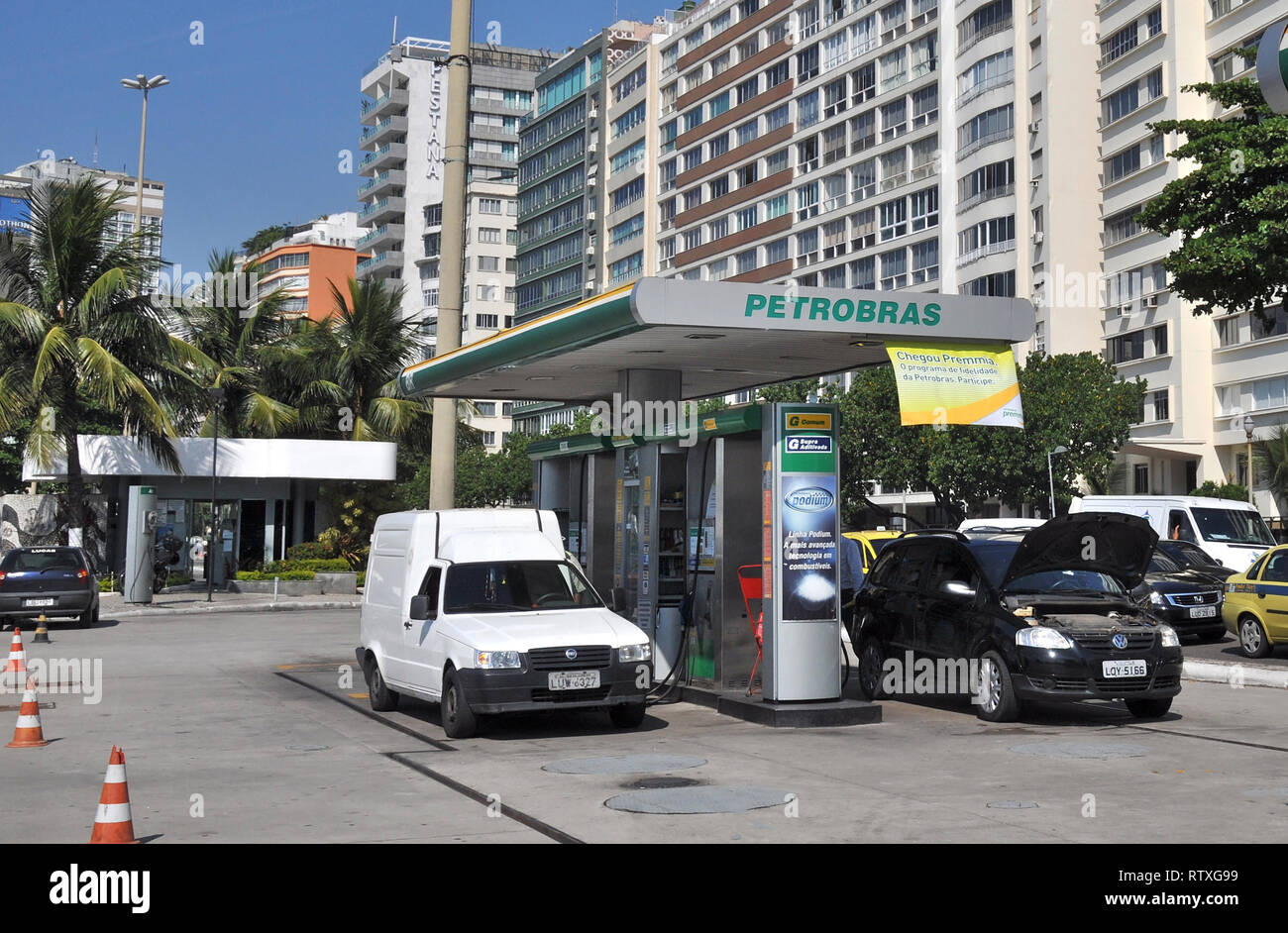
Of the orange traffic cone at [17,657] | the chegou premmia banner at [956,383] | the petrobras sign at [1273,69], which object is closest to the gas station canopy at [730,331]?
the chegou premmia banner at [956,383]

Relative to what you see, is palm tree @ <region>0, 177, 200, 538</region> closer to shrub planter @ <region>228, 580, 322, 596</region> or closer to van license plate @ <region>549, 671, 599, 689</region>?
shrub planter @ <region>228, 580, 322, 596</region>

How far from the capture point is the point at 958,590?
13.7 meters

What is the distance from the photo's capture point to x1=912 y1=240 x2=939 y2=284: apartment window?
71062mm

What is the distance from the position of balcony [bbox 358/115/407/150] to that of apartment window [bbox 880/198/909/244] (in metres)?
62.1

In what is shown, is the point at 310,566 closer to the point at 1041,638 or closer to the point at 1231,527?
the point at 1231,527

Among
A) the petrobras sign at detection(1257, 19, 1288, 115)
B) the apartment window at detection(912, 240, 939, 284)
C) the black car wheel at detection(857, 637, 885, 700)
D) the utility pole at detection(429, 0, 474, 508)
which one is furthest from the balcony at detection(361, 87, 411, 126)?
the petrobras sign at detection(1257, 19, 1288, 115)

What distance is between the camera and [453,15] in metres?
16.6

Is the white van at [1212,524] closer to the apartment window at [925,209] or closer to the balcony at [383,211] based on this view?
the apartment window at [925,209]

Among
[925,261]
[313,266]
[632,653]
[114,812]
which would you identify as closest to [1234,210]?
[632,653]

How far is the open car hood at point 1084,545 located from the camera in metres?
13.4

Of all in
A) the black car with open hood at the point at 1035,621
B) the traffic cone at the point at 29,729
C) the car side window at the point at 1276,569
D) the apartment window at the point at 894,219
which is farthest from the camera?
the apartment window at the point at 894,219

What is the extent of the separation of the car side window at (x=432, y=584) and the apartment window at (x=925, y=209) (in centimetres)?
6102

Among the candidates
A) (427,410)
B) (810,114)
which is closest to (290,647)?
(427,410)

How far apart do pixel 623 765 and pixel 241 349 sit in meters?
36.1
